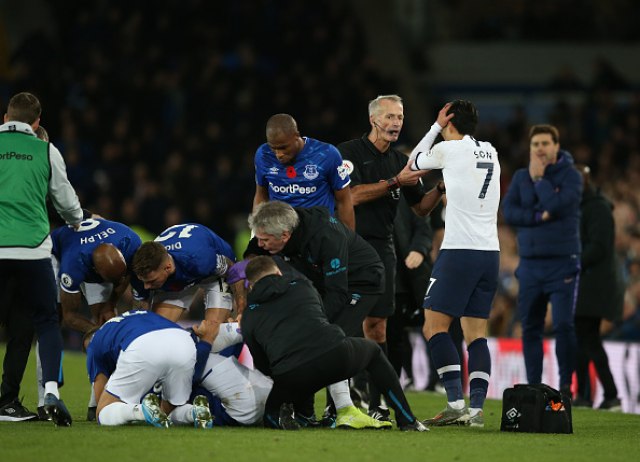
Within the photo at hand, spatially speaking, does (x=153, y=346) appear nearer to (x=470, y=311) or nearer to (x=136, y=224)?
(x=470, y=311)

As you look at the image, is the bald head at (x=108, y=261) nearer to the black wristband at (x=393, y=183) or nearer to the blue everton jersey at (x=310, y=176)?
the blue everton jersey at (x=310, y=176)

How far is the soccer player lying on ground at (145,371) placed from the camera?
27.1 feet

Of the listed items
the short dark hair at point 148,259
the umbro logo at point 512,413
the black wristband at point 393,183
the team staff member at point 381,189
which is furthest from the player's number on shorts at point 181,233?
the umbro logo at point 512,413

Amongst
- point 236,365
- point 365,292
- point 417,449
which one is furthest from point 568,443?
point 236,365

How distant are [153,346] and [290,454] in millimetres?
1755

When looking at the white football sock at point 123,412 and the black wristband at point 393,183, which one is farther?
the black wristband at point 393,183

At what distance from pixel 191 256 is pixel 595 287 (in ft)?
15.0

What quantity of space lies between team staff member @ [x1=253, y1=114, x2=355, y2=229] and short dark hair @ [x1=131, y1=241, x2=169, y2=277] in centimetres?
90

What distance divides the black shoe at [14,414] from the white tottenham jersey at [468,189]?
10.8ft

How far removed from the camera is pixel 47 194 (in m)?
8.78

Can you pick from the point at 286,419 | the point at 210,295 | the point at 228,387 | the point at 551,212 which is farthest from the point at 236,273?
the point at 551,212

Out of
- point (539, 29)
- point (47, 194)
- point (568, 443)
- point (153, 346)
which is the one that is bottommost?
point (568, 443)

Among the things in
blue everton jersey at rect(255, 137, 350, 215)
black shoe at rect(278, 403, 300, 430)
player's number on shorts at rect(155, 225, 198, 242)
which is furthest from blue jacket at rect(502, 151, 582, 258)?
black shoe at rect(278, 403, 300, 430)

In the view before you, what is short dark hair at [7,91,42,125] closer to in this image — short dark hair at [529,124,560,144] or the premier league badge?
the premier league badge
